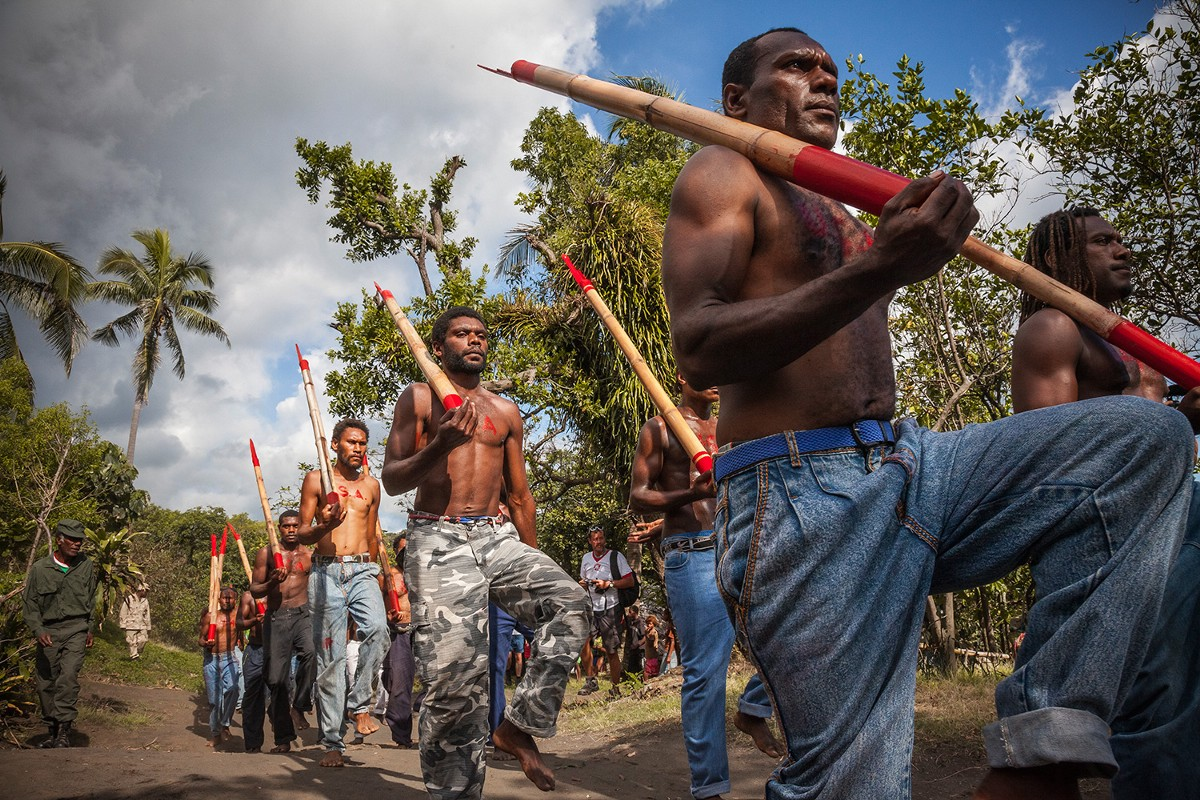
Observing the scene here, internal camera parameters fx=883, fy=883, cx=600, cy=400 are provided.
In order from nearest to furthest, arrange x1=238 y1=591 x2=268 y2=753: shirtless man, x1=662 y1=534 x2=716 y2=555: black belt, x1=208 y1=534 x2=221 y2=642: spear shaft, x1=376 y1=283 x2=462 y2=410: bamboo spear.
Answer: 1. x1=376 y1=283 x2=462 y2=410: bamboo spear
2. x1=662 y1=534 x2=716 y2=555: black belt
3. x1=238 y1=591 x2=268 y2=753: shirtless man
4. x1=208 y1=534 x2=221 y2=642: spear shaft

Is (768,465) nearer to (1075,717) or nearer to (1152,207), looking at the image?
(1075,717)

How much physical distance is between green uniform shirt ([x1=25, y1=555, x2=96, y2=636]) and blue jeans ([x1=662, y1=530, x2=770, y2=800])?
7.57 m

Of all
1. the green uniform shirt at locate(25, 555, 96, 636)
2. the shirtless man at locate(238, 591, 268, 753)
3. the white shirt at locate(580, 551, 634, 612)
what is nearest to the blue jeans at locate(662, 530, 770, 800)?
the shirtless man at locate(238, 591, 268, 753)

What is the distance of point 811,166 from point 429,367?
10.1 feet

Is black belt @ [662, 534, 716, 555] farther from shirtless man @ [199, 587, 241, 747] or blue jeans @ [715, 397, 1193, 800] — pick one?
shirtless man @ [199, 587, 241, 747]

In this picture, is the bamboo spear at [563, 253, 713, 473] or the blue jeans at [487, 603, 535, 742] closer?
the bamboo spear at [563, 253, 713, 473]

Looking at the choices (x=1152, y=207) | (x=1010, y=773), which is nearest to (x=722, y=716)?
(x=1010, y=773)

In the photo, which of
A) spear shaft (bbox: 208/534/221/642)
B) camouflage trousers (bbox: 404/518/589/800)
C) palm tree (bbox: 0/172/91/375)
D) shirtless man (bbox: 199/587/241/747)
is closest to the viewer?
camouflage trousers (bbox: 404/518/589/800)

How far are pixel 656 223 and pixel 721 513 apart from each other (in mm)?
13363

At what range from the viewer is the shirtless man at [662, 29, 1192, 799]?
1526mm

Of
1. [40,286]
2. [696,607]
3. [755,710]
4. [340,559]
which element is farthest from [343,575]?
[40,286]

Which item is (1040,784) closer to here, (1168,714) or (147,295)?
(1168,714)

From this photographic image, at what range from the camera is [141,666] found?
1861 cm

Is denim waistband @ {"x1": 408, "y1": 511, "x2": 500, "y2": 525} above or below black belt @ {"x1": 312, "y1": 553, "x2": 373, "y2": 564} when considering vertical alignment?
above
